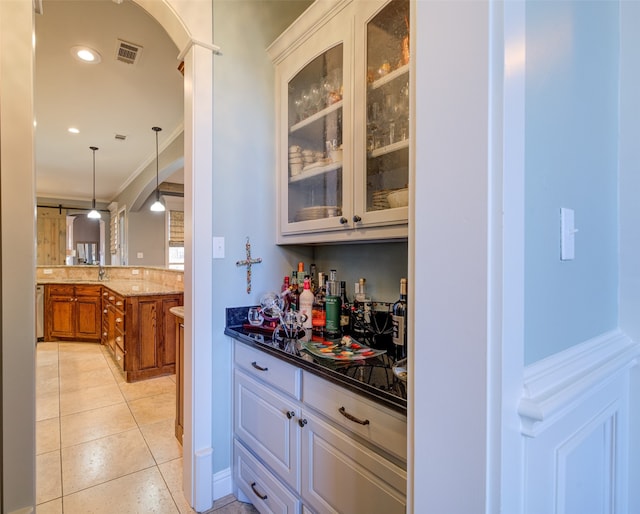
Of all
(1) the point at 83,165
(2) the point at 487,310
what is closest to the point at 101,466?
(2) the point at 487,310

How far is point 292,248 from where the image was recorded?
2.02 meters

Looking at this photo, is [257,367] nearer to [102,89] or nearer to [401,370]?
[401,370]

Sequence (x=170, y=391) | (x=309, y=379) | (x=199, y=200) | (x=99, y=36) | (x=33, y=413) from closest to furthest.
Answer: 1. (x=309, y=379)
2. (x=33, y=413)
3. (x=199, y=200)
4. (x=99, y=36)
5. (x=170, y=391)

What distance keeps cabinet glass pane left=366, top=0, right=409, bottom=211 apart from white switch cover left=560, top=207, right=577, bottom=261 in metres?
0.63

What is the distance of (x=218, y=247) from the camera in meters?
1.70

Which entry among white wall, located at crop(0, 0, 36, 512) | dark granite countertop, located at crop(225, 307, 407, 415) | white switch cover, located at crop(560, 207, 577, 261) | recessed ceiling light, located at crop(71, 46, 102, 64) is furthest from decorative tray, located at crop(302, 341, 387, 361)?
recessed ceiling light, located at crop(71, 46, 102, 64)

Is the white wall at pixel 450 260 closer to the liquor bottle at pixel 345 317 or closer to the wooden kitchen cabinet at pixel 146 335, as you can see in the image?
the liquor bottle at pixel 345 317

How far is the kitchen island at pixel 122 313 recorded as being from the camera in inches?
131

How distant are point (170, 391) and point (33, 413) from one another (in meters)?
1.91

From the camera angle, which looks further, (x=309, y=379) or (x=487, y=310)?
(x=309, y=379)

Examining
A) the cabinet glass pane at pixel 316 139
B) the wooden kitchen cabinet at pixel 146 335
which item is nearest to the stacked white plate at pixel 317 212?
the cabinet glass pane at pixel 316 139

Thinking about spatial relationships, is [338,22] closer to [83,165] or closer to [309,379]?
[309,379]

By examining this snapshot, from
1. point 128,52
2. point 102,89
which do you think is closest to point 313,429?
point 128,52

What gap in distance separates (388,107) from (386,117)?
0.04 meters
